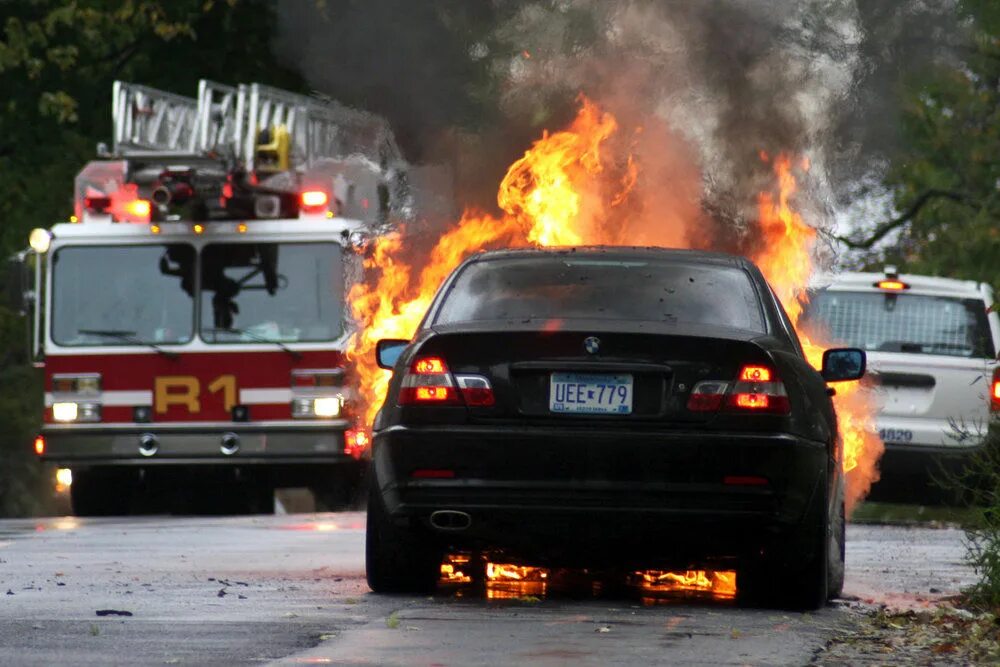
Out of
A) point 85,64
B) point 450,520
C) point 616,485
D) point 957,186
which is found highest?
point 85,64

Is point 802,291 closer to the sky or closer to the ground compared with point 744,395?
closer to the sky

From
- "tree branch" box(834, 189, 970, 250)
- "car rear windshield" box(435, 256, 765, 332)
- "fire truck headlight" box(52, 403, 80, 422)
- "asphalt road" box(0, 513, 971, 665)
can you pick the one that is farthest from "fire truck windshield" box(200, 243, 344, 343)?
"tree branch" box(834, 189, 970, 250)

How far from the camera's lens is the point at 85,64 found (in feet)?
101

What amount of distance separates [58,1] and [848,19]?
13101 mm

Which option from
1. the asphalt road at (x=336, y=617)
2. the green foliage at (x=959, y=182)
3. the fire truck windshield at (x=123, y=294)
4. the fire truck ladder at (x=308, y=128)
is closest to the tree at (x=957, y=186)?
the green foliage at (x=959, y=182)

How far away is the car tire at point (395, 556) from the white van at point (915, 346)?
7.95 meters

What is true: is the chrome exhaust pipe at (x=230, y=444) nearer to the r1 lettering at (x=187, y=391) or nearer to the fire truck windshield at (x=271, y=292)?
the r1 lettering at (x=187, y=391)

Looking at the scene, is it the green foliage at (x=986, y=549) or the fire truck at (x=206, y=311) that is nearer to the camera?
the green foliage at (x=986, y=549)

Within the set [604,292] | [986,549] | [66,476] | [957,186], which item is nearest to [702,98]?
[66,476]

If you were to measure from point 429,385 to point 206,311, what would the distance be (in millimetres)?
10912

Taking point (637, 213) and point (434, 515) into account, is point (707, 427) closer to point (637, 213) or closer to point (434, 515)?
point (434, 515)

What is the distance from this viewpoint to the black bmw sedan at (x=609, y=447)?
10086 millimetres

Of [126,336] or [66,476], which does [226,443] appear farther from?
[66,476]

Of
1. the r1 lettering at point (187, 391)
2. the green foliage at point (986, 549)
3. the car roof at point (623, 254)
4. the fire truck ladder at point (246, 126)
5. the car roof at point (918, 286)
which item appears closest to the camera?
the green foliage at point (986, 549)
